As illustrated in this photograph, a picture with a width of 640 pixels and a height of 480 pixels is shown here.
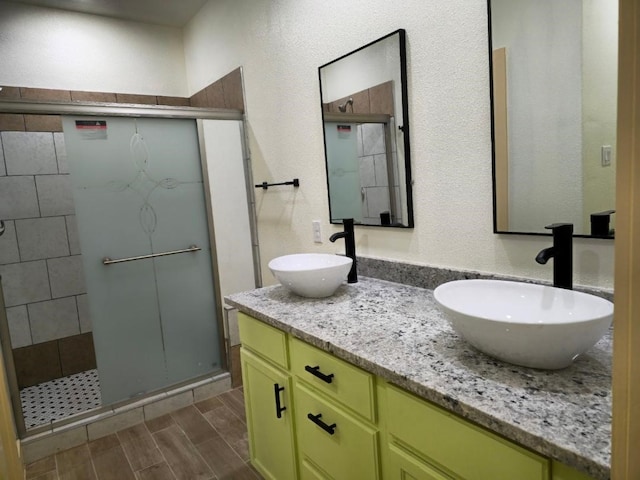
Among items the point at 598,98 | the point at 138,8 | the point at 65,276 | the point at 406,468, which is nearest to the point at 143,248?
the point at 65,276

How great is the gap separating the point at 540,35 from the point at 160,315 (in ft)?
7.77

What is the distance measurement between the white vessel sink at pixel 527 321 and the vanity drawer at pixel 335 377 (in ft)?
1.01

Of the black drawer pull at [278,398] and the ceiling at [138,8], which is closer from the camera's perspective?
the black drawer pull at [278,398]

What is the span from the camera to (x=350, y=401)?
3.81ft

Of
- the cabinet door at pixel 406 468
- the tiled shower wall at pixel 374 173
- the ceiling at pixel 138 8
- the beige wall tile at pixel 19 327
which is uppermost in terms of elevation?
the ceiling at pixel 138 8

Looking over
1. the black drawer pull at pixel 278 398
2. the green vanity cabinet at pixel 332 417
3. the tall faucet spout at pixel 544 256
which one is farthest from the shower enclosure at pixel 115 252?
the tall faucet spout at pixel 544 256

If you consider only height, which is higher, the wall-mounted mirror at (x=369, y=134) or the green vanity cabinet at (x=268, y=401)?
the wall-mounted mirror at (x=369, y=134)

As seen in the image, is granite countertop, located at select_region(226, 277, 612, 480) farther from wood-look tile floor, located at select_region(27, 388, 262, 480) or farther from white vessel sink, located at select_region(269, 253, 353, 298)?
wood-look tile floor, located at select_region(27, 388, 262, 480)

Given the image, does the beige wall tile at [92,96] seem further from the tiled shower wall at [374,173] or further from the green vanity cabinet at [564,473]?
the green vanity cabinet at [564,473]

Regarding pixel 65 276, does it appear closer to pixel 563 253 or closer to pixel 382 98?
pixel 382 98

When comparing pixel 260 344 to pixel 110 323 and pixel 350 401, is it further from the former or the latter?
pixel 110 323

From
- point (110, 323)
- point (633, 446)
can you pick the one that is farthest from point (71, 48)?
point (633, 446)

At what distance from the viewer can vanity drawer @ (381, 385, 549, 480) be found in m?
0.75

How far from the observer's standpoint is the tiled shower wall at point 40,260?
9.18ft
